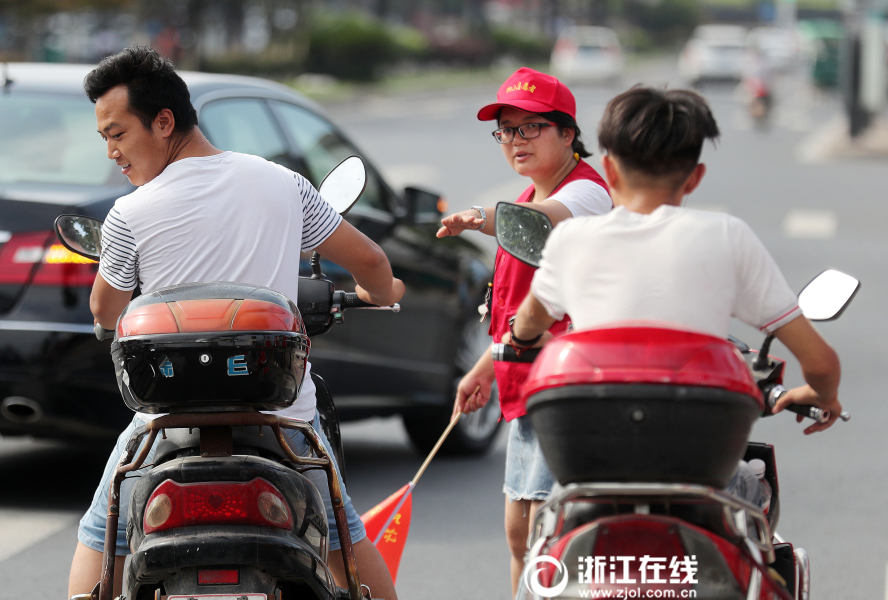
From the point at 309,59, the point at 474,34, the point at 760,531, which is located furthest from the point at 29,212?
the point at 474,34

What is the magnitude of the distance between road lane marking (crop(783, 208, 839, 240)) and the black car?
8.76 meters

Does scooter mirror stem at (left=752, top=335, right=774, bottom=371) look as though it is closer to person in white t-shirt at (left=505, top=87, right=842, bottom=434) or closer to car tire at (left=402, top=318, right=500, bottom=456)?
person in white t-shirt at (left=505, top=87, right=842, bottom=434)

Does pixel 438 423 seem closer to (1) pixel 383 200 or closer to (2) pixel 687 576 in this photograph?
(1) pixel 383 200

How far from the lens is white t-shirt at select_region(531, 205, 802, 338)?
251 cm

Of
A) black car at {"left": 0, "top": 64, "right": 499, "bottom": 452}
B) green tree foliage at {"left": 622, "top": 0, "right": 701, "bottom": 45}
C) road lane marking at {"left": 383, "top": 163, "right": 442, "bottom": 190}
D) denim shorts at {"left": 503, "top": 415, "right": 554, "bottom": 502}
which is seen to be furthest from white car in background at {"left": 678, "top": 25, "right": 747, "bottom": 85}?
green tree foliage at {"left": 622, "top": 0, "right": 701, "bottom": 45}

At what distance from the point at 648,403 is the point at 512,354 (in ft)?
2.68

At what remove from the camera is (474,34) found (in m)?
63.3

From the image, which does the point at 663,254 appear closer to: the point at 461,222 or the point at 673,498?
the point at 673,498

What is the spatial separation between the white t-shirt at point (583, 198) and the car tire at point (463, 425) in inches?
128

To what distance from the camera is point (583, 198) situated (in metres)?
3.46

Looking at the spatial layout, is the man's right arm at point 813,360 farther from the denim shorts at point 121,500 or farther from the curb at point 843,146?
the curb at point 843,146

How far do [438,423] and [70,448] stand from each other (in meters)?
1.88

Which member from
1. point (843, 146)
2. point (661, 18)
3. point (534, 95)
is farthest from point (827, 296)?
point (661, 18)

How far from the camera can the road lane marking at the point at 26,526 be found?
5.23 meters
